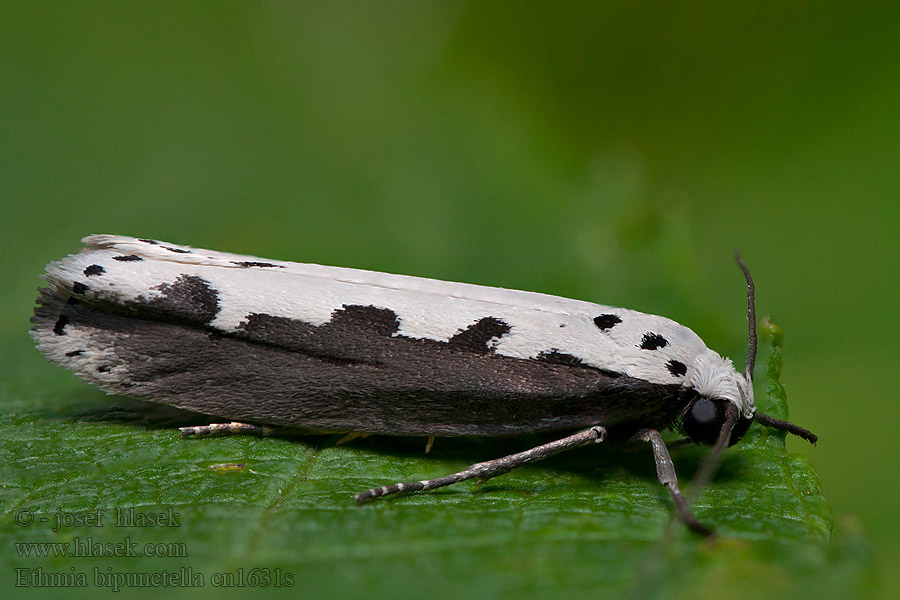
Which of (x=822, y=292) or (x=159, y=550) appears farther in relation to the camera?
(x=822, y=292)

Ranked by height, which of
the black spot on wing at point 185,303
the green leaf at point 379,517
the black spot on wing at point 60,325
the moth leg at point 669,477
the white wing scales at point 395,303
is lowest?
the green leaf at point 379,517

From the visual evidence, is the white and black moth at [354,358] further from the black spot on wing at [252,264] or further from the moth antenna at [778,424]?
the moth antenna at [778,424]

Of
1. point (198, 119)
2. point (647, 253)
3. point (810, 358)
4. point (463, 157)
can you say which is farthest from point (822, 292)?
point (198, 119)

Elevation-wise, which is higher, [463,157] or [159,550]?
[463,157]

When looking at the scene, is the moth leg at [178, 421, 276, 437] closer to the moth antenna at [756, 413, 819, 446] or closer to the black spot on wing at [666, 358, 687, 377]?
the black spot on wing at [666, 358, 687, 377]

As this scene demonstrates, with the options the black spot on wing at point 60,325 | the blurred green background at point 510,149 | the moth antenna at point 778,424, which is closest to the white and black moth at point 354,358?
the black spot on wing at point 60,325

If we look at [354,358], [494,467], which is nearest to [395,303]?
[354,358]

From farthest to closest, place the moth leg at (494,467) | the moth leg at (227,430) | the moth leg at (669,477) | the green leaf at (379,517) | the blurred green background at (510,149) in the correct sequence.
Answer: the blurred green background at (510,149)
the moth leg at (227,430)
the moth leg at (494,467)
the moth leg at (669,477)
the green leaf at (379,517)

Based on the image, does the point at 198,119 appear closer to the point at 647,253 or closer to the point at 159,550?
the point at 647,253
